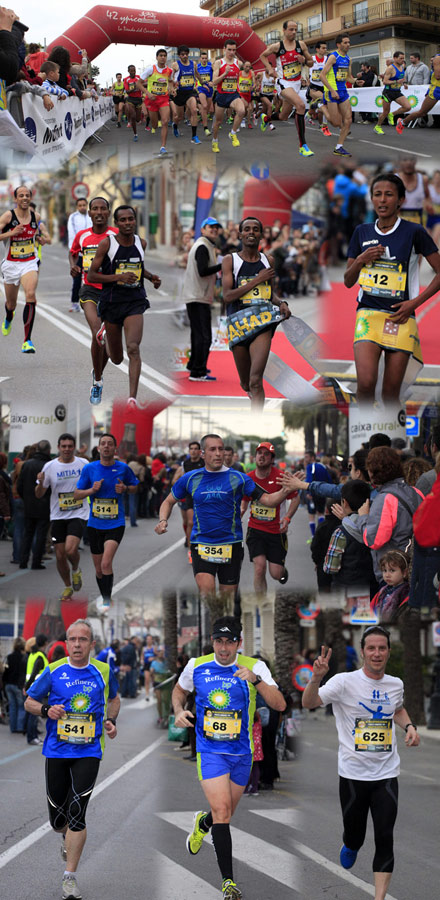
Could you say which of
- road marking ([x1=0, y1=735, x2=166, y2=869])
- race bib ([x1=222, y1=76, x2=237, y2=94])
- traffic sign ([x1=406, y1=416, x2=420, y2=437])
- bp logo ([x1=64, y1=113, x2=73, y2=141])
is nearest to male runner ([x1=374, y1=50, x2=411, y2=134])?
race bib ([x1=222, y1=76, x2=237, y2=94])

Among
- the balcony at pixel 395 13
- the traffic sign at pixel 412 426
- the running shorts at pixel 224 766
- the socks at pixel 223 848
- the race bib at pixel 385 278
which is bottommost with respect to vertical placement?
the socks at pixel 223 848

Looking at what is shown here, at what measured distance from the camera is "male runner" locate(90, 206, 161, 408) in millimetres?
8844

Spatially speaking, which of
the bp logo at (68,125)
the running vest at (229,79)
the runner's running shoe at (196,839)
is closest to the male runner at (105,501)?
the runner's running shoe at (196,839)

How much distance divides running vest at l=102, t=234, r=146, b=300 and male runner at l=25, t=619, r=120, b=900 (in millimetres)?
3564

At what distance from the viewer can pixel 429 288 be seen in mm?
7418

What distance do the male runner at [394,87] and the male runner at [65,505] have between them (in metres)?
14.9

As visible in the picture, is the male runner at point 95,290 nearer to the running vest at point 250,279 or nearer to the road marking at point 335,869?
the running vest at point 250,279

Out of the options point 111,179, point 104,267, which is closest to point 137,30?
point 111,179

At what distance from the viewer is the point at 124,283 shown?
8.90 metres

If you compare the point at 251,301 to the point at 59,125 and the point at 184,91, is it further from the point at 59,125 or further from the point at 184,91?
the point at 184,91

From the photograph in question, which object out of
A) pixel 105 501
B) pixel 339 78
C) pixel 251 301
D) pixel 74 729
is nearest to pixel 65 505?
pixel 105 501

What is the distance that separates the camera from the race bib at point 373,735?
5.89 meters

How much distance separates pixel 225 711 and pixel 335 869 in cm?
176

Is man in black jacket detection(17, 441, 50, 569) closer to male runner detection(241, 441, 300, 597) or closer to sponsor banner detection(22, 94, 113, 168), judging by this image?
male runner detection(241, 441, 300, 597)
